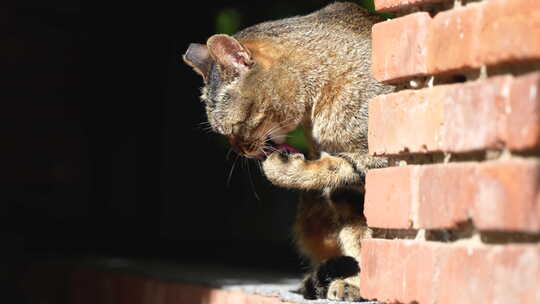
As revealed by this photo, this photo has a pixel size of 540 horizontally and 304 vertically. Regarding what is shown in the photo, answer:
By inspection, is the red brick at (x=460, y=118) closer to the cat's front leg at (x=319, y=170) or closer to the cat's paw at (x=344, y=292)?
the cat's front leg at (x=319, y=170)

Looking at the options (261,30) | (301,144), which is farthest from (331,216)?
(301,144)

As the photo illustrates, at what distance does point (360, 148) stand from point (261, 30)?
797 mm

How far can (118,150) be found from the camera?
6125 mm

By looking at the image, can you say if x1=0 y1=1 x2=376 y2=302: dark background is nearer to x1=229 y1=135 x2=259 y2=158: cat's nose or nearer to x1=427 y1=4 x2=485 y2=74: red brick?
x1=229 y1=135 x2=259 y2=158: cat's nose

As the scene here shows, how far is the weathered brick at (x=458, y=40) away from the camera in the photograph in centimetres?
160

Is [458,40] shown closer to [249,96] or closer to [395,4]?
[395,4]

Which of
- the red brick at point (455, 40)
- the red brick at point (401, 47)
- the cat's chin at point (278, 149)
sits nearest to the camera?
the red brick at point (455, 40)

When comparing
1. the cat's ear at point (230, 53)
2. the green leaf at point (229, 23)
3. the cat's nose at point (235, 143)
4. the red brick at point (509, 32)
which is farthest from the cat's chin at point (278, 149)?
the green leaf at point (229, 23)

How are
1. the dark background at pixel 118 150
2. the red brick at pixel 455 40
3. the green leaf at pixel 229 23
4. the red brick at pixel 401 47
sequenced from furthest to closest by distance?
the dark background at pixel 118 150, the green leaf at pixel 229 23, the red brick at pixel 401 47, the red brick at pixel 455 40

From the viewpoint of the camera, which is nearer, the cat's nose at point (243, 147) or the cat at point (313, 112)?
the cat at point (313, 112)

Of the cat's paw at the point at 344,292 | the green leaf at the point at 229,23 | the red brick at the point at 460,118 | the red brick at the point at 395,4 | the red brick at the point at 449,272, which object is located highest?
the green leaf at the point at 229,23

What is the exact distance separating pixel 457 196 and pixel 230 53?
1.54 meters

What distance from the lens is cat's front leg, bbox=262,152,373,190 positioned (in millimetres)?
2678

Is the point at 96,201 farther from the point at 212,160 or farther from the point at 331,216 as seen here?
the point at 331,216
